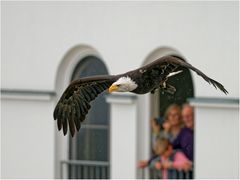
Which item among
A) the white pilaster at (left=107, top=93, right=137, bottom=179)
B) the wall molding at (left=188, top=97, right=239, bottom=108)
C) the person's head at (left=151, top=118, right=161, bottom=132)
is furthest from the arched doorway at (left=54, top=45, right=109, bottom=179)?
the wall molding at (left=188, top=97, right=239, bottom=108)

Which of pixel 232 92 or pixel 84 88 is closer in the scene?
pixel 84 88

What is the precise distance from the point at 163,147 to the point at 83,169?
3.52 feet

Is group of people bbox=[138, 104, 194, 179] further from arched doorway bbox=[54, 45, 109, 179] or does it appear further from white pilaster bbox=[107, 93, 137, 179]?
arched doorway bbox=[54, 45, 109, 179]

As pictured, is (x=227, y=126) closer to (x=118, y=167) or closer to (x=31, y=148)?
(x=118, y=167)

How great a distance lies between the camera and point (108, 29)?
29.0 ft

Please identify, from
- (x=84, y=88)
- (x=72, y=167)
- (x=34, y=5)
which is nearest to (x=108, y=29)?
(x=34, y=5)

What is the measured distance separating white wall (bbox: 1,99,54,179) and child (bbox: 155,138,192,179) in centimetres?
109

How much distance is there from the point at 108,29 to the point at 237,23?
111 cm

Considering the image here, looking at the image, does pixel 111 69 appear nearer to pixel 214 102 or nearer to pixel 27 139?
pixel 214 102

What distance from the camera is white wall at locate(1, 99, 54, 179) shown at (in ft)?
31.0

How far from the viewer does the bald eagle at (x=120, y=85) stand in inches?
219

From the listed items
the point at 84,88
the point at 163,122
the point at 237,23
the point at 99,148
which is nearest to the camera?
the point at 84,88

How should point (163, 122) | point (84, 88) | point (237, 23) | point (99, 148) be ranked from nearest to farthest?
point (84, 88) → point (237, 23) → point (163, 122) → point (99, 148)

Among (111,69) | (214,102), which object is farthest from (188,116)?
(111,69)
